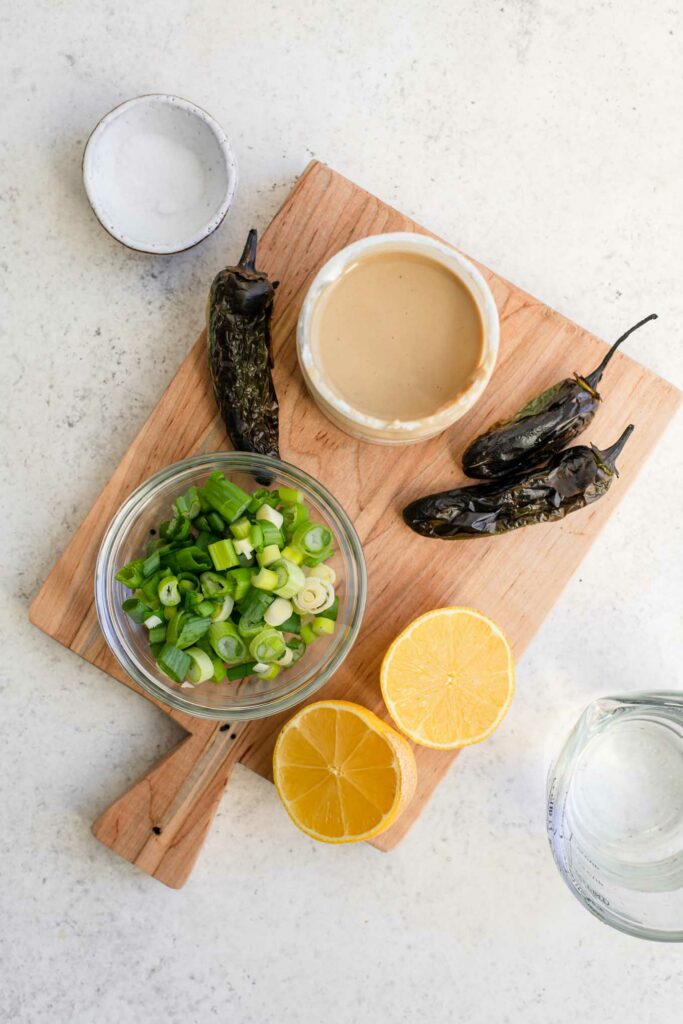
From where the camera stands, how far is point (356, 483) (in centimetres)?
234

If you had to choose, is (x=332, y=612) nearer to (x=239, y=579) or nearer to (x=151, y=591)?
(x=239, y=579)

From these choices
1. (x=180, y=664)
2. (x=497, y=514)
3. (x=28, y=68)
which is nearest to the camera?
(x=180, y=664)

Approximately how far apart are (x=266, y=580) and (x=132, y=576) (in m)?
0.33

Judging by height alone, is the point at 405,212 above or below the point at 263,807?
above

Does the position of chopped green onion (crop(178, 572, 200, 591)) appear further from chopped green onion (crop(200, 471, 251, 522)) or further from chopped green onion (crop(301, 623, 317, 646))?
chopped green onion (crop(301, 623, 317, 646))

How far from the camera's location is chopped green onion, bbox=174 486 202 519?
2.14 m

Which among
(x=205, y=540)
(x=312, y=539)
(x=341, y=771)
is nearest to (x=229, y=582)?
(x=205, y=540)

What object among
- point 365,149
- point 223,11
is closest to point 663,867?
point 365,149

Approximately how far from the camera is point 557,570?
236 centimetres

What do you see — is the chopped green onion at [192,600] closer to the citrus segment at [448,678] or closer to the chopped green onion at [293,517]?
the chopped green onion at [293,517]

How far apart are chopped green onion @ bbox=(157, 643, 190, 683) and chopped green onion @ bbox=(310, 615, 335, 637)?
0.33 m

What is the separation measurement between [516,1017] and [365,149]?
262 cm

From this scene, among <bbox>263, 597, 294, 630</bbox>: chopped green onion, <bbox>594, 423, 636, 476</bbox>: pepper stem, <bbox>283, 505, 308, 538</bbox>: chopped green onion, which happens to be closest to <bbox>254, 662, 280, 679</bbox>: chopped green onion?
<bbox>263, 597, 294, 630</bbox>: chopped green onion

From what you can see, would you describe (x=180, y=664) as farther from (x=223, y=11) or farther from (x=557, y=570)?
(x=223, y=11)
